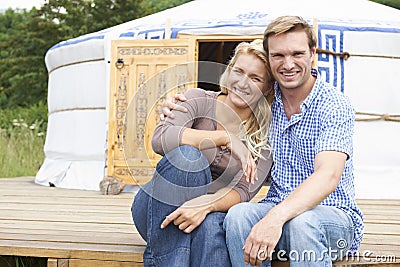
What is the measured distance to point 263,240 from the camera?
161 centimetres

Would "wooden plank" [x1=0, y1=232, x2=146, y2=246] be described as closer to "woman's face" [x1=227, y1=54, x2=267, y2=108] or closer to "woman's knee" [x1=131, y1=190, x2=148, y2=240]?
"woman's knee" [x1=131, y1=190, x2=148, y2=240]

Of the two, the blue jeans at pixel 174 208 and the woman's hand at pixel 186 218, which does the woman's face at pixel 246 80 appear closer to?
the blue jeans at pixel 174 208

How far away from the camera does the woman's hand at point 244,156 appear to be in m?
1.79

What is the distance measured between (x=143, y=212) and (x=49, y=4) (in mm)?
10138

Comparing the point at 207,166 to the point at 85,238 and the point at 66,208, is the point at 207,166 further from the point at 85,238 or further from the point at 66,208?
the point at 66,208

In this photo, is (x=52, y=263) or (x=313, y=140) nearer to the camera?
(x=313, y=140)

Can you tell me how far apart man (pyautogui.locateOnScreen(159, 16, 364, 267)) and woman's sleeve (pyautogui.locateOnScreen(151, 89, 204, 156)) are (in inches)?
1.3

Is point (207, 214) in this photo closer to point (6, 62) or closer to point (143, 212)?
point (143, 212)

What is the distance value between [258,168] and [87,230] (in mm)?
862

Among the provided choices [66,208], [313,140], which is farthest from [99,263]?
[66,208]

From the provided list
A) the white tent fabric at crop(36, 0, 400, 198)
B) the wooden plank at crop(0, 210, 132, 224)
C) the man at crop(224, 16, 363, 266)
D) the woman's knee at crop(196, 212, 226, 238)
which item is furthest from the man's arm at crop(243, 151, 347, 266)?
the white tent fabric at crop(36, 0, 400, 198)

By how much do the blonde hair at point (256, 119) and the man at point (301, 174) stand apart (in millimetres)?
22

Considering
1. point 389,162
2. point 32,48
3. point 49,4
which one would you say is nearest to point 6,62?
point 32,48

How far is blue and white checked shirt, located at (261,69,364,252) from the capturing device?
5.63 ft
